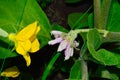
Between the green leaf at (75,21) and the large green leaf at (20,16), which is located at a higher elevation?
the large green leaf at (20,16)

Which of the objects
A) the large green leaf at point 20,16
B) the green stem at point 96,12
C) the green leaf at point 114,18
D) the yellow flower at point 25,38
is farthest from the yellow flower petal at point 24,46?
the green leaf at point 114,18

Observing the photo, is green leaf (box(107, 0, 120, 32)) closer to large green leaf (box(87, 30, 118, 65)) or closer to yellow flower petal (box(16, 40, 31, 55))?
large green leaf (box(87, 30, 118, 65))

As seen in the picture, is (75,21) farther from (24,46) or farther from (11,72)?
(24,46)

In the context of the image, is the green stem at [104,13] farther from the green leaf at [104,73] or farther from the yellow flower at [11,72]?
the yellow flower at [11,72]

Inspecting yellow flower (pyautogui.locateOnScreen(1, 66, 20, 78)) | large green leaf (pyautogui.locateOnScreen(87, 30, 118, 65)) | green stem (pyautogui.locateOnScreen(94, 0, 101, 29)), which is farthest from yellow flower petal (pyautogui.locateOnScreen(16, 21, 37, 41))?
yellow flower (pyautogui.locateOnScreen(1, 66, 20, 78))

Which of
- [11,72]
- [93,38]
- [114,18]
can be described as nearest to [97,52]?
[93,38]

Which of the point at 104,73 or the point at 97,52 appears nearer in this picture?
the point at 97,52

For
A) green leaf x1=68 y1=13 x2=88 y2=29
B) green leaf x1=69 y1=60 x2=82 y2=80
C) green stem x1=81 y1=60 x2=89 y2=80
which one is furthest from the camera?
green leaf x1=68 y1=13 x2=88 y2=29
